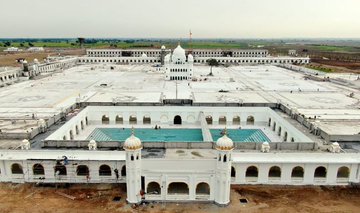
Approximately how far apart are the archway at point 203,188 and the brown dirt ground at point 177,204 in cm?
120

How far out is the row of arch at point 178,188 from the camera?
84.5 feet

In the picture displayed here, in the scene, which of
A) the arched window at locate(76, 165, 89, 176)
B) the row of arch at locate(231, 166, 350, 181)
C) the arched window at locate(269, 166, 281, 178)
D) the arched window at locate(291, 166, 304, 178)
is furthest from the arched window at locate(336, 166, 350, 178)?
the arched window at locate(76, 165, 89, 176)

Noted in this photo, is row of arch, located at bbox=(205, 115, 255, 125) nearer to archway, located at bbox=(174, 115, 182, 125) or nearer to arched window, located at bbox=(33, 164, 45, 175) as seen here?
archway, located at bbox=(174, 115, 182, 125)

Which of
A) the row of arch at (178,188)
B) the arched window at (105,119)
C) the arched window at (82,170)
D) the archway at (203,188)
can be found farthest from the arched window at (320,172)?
the arched window at (105,119)

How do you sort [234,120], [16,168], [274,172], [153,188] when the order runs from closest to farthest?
[153,188] → [274,172] → [16,168] → [234,120]

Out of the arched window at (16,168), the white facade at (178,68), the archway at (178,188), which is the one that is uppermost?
the white facade at (178,68)

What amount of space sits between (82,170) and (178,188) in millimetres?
8966

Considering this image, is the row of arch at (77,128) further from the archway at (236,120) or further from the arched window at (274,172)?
the arched window at (274,172)

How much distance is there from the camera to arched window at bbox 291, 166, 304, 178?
28775 mm

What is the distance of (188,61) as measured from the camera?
77938mm

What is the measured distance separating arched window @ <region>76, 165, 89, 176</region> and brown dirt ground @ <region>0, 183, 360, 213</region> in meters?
1.34

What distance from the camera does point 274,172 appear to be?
95.9ft

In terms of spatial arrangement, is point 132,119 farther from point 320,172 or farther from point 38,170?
point 320,172

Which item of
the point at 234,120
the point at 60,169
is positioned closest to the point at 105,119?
the point at 234,120
